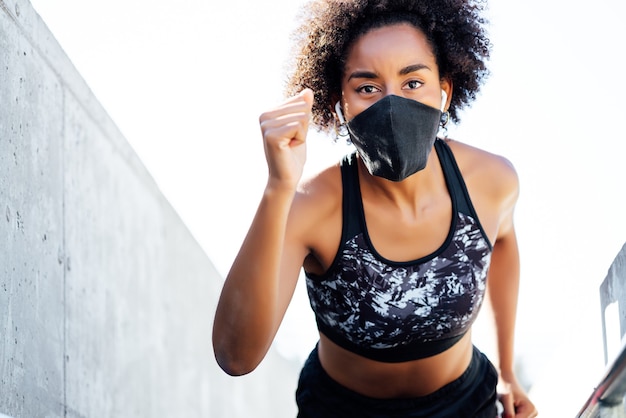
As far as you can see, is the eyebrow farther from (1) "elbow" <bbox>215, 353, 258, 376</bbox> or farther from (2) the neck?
(1) "elbow" <bbox>215, 353, 258, 376</bbox>

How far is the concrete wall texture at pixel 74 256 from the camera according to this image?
223 cm

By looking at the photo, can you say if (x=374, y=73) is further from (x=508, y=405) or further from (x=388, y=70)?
(x=508, y=405)

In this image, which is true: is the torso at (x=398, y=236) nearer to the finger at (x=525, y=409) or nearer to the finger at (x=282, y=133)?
the finger at (x=525, y=409)

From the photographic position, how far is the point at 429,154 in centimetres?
228

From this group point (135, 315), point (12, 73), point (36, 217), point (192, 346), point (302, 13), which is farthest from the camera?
point (192, 346)

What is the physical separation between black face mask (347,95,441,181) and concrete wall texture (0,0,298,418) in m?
0.93

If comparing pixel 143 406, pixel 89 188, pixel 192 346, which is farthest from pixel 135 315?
pixel 192 346

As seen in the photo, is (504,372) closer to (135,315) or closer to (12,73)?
(12,73)

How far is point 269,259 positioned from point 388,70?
64cm

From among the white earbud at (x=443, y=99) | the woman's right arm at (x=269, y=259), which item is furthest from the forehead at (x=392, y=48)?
the woman's right arm at (x=269, y=259)

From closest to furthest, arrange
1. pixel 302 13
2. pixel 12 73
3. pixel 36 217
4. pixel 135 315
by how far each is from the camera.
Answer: pixel 12 73, pixel 36 217, pixel 302 13, pixel 135 315

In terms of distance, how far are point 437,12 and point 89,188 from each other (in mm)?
1600

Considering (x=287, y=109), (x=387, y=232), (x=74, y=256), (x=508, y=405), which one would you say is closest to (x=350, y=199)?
(x=387, y=232)

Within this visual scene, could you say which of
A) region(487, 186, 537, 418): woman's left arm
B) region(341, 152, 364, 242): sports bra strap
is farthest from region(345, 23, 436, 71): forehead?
region(487, 186, 537, 418): woman's left arm
